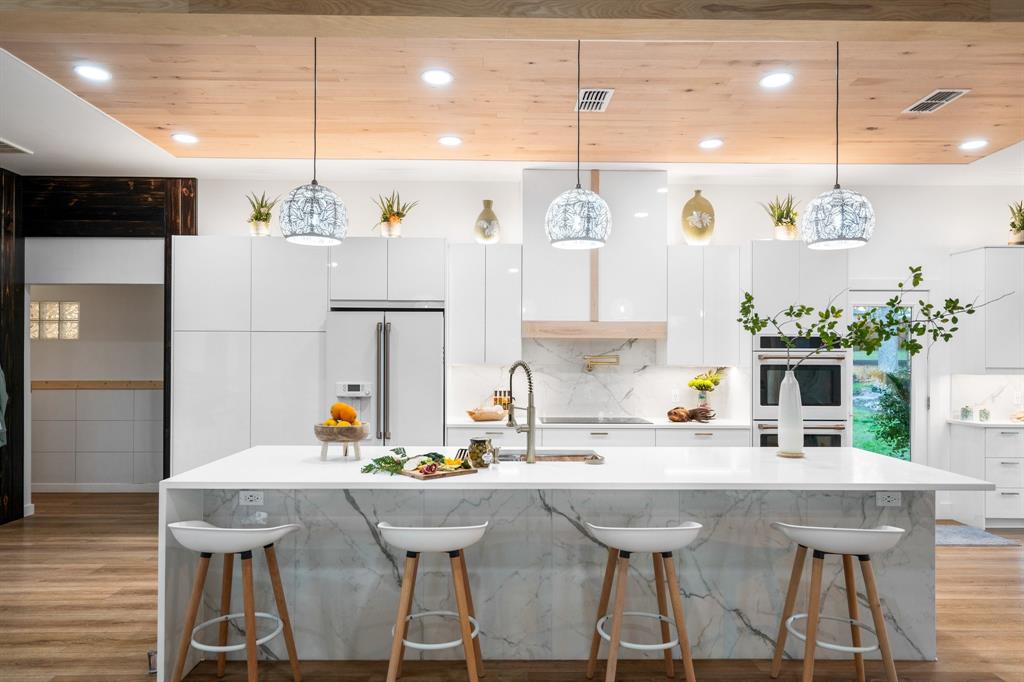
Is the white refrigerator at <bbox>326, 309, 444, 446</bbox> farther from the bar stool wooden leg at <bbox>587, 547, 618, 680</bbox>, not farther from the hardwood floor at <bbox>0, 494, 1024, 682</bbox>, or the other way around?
the bar stool wooden leg at <bbox>587, 547, 618, 680</bbox>

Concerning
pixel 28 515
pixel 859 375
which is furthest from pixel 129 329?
pixel 859 375

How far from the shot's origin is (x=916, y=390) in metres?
5.84

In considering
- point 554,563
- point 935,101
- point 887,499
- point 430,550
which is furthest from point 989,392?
point 430,550

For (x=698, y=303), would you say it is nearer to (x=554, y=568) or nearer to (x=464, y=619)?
(x=554, y=568)

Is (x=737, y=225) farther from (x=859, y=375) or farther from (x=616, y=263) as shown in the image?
(x=859, y=375)

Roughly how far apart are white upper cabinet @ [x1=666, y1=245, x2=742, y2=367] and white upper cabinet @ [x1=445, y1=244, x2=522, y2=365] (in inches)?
46.9

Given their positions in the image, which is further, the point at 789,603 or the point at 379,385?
the point at 379,385

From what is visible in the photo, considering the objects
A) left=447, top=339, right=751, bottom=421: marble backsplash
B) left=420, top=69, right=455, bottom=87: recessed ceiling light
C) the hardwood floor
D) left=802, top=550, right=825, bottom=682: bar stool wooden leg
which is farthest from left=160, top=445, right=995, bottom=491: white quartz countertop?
left=447, top=339, right=751, bottom=421: marble backsplash

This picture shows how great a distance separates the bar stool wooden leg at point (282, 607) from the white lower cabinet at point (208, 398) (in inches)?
98.6

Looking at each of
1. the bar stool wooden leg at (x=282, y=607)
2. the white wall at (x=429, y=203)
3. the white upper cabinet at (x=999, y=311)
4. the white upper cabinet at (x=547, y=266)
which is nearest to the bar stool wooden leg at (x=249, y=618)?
the bar stool wooden leg at (x=282, y=607)

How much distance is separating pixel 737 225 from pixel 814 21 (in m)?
3.41

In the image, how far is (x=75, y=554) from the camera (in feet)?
15.6

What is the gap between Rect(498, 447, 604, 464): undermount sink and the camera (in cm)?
329

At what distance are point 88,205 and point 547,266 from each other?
12.2 feet
